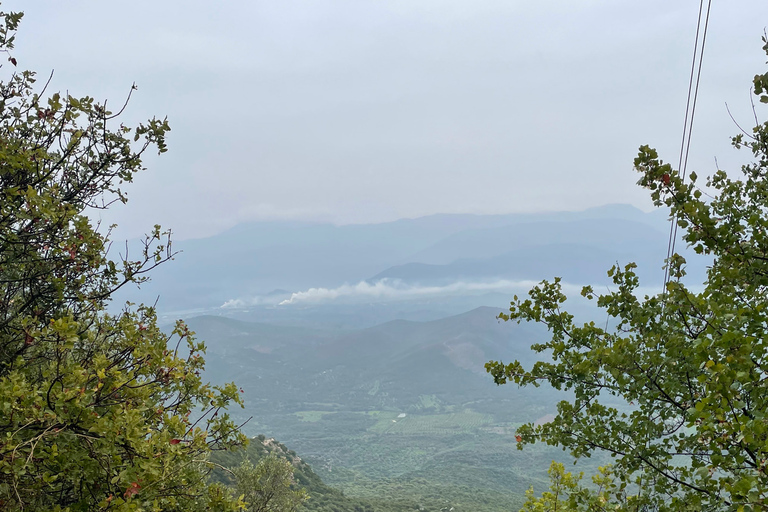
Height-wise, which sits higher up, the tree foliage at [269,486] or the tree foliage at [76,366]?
the tree foliage at [76,366]

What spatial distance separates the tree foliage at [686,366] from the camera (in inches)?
158

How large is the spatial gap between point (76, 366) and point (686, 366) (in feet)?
25.0

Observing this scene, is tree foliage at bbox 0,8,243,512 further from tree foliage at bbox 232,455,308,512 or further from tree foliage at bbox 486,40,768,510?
tree foliage at bbox 232,455,308,512

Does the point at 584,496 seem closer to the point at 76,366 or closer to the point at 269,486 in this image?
the point at 76,366

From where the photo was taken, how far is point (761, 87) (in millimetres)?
5797

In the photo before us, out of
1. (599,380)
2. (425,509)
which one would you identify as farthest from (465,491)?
(599,380)

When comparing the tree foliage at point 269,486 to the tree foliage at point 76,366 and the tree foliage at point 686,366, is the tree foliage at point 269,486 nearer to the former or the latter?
the tree foliage at point 76,366

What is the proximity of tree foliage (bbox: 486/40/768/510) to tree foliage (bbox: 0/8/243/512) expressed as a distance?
5.45 m

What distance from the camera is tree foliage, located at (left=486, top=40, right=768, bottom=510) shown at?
Result: 402cm

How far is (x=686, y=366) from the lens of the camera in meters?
5.80

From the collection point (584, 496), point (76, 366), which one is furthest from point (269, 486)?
point (76, 366)

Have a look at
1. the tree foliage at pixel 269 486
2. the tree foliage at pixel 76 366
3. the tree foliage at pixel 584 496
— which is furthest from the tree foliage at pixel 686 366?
the tree foliage at pixel 269 486

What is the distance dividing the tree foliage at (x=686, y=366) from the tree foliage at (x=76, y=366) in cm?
545

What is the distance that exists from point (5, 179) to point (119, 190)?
1.67 metres
